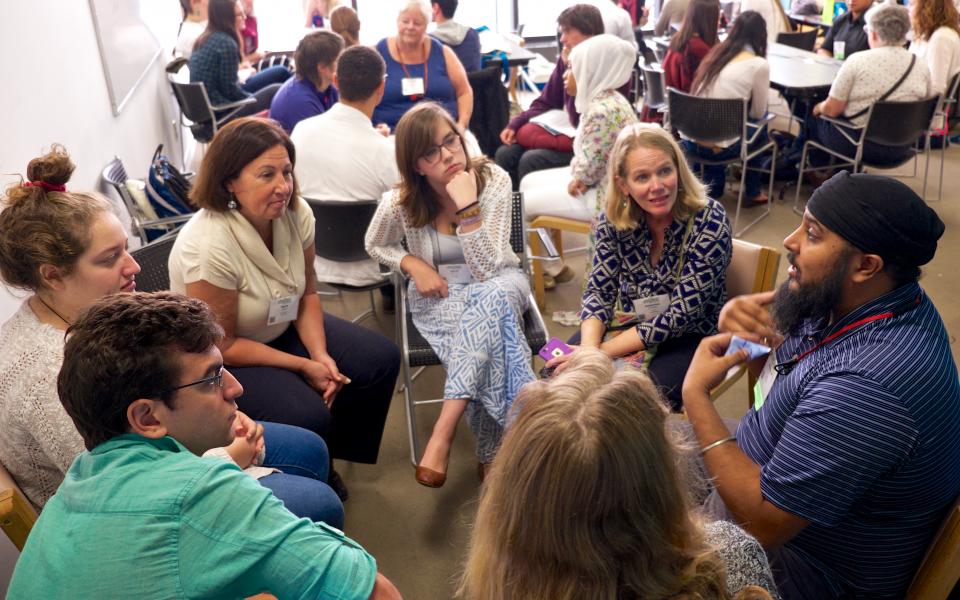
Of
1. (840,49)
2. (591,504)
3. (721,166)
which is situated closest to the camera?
(591,504)

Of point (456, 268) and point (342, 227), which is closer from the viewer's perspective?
point (456, 268)

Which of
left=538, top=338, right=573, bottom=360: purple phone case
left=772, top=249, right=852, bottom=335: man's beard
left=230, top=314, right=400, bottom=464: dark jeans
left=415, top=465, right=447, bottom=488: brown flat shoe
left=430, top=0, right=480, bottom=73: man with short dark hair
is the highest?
left=430, top=0, right=480, bottom=73: man with short dark hair

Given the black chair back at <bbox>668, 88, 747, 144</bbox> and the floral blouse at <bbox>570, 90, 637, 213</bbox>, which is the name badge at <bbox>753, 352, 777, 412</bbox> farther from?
the black chair back at <bbox>668, 88, 747, 144</bbox>

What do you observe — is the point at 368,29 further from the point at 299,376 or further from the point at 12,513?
the point at 12,513

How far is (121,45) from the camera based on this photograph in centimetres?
462

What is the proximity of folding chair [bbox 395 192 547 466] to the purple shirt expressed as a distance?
5.42 feet

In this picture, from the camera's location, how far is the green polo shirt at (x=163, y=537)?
1.06 m

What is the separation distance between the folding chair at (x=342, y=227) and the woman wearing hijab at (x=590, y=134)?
0.75m

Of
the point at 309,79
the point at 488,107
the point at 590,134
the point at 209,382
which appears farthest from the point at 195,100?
the point at 209,382

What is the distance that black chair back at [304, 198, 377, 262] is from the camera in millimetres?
2883

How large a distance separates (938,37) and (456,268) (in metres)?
4.28

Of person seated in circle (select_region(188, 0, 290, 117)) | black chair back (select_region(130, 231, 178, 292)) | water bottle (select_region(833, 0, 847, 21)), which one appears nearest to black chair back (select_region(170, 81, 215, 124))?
person seated in circle (select_region(188, 0, 290, 117))

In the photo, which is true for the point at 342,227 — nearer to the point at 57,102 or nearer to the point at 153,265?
the point at 153,265

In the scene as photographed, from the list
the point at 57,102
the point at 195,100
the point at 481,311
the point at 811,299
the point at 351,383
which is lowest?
the point at 351,383
